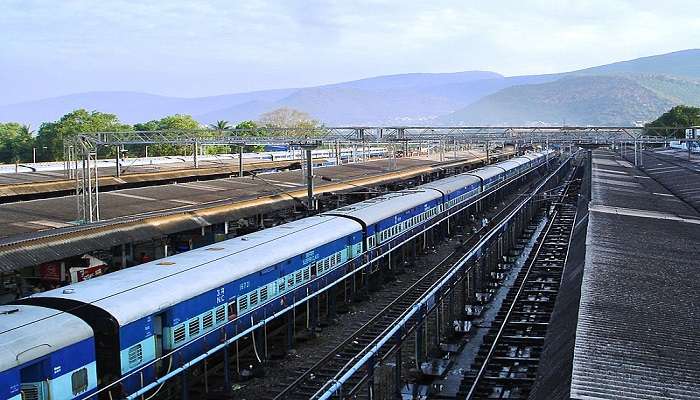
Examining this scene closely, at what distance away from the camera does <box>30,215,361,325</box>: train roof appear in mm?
13898

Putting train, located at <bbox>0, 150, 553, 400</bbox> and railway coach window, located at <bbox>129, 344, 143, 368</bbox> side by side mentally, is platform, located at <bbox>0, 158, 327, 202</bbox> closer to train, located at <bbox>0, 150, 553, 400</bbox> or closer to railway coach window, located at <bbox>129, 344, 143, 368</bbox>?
train, located at <bbox>0, 150, 553, 400</bbox>

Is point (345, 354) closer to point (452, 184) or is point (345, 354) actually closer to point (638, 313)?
point (638, 313)

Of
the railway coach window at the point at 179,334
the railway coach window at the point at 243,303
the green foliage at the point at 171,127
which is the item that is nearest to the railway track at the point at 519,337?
the railway coach window at the point at 243,303

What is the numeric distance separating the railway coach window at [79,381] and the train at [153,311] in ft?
0.05

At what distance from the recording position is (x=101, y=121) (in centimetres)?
8475

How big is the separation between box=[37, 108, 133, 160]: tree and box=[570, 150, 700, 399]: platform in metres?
65.9

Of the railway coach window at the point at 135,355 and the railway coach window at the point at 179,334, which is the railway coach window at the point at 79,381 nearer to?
the railway coach window at the point at 135,355

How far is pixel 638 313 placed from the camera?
14.2 metres

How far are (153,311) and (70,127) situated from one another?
7438cm

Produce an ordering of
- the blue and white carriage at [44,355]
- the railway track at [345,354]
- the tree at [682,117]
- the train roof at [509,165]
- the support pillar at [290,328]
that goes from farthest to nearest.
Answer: the tree at [682,117], the train roof at [509,165], the support pillar at [290,328], the railway track at [345,354], the blue and white carriage at [44,355]

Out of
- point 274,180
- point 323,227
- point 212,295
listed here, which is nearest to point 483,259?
point 323,227

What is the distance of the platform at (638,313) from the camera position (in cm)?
1026

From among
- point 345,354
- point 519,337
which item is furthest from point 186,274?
point 519,337

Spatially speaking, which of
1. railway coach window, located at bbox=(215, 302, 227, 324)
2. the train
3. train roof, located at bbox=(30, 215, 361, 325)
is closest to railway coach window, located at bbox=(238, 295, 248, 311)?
the train
